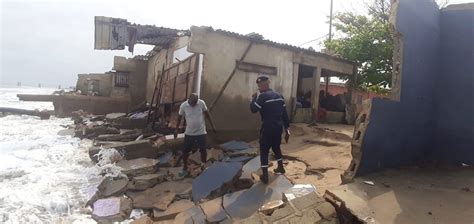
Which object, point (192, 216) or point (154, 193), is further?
point (154, 193)

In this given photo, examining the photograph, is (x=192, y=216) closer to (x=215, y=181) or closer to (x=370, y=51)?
(x=215, y=181)

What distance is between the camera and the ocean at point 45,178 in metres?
5.74

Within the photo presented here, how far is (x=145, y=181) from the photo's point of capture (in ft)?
22.3

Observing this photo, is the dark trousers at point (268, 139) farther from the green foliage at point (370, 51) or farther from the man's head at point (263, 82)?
the green foliage at point (370, 51)

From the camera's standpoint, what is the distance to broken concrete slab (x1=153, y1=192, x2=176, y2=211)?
5.78 meters

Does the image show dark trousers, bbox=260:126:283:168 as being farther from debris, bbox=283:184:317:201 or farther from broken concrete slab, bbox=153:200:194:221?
broken concrete slab, bbox=153:200:194:221

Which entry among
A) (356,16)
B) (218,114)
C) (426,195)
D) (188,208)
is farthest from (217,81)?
(356,16)

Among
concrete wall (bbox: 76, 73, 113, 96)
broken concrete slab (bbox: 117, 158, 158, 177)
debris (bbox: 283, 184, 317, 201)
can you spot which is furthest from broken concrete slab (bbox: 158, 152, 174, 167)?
concrete wall (bbox: 76, 73, 113, 96)

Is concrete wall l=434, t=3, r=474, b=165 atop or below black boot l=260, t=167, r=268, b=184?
atop

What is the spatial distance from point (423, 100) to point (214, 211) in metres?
3.98

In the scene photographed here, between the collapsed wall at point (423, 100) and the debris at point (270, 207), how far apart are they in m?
1.15

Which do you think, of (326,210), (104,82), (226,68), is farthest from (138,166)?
(104,82)

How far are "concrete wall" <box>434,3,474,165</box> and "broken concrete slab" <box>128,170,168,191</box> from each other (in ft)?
17.1

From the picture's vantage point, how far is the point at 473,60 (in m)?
5.82
